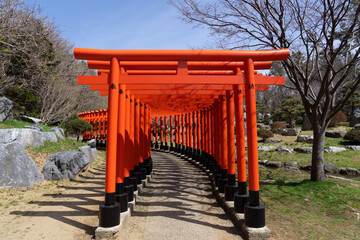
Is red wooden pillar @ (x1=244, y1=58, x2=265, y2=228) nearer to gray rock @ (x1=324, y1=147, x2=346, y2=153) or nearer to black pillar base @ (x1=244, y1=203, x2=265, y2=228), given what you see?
black pillar base @ (x1=244, y1=203, x2=265, y2=228)

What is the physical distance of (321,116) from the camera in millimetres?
7121

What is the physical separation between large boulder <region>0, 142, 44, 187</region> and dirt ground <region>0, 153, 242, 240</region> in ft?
0.75

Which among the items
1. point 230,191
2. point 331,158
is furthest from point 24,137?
point 331,158

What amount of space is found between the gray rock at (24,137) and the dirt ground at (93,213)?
214cm

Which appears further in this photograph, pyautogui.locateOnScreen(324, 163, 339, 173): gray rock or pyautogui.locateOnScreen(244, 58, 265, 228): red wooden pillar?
pyautogui.locateOnScreen(324, 163, 339, 173): gray rock

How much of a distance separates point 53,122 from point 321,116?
16.2 metres

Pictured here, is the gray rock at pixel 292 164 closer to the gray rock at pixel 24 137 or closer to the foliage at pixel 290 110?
the gray rock at pixel 24 137

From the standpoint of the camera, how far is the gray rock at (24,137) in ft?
24.8

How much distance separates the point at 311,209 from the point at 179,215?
10.3 feet

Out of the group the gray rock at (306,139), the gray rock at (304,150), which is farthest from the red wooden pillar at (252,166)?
the gray rock at (306,139)

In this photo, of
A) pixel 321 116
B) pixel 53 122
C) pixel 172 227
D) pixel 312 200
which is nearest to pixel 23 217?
pixel 172 227

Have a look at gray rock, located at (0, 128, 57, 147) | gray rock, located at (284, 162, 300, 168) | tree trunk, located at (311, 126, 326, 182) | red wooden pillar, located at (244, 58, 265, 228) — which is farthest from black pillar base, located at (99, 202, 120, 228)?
gray rock, located at (284, 162, 300, 168)

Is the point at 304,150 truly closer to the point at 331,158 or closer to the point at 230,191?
the point at 331,158

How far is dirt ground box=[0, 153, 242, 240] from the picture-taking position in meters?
4.16
